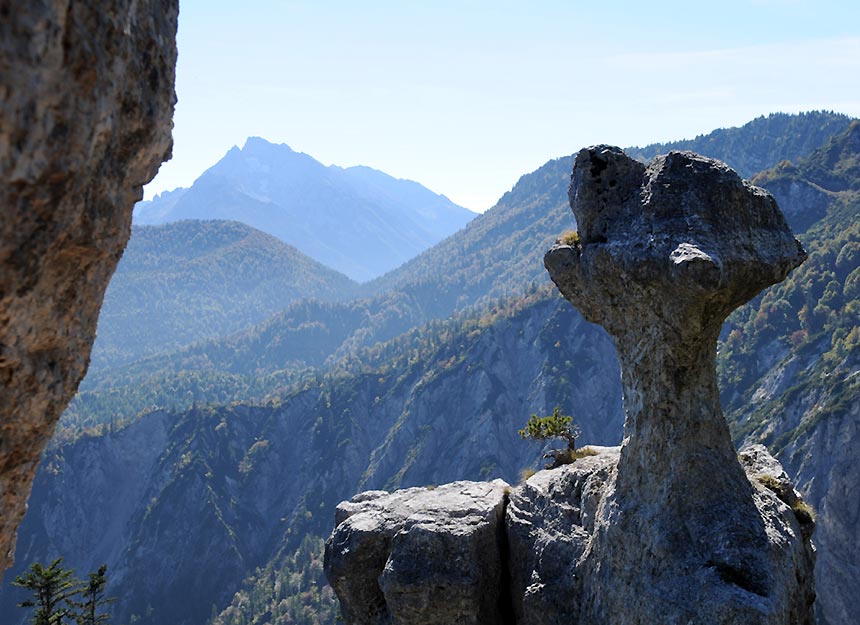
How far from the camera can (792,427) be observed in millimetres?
180500

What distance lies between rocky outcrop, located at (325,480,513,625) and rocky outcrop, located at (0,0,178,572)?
629 inches

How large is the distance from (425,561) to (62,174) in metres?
20.3

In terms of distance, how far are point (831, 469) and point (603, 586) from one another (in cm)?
15323

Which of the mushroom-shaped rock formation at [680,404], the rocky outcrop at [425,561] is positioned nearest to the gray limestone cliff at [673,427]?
the mushroom-shaped rock formation at [680,404]

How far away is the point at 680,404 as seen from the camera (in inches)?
829

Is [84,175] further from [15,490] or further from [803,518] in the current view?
[803,518]

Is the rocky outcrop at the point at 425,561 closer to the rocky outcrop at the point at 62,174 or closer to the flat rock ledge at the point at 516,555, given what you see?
the flat rock ledge at the point at 516,555

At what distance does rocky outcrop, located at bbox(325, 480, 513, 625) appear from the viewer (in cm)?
2514

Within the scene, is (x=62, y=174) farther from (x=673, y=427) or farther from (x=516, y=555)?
(x=516, y=555)

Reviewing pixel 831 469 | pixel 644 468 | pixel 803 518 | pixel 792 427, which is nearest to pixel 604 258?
pixel 644 468

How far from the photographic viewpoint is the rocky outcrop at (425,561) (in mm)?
25141

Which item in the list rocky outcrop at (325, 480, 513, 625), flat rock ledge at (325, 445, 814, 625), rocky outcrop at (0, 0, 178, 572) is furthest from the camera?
rocky outcrop at (325, 480, 513, 625)

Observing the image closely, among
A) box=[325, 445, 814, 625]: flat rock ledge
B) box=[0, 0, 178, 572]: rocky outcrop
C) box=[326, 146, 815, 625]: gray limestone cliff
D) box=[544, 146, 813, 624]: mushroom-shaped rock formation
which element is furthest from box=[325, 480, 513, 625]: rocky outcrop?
box=[0, 0, 178, 572]: rocky outcrop

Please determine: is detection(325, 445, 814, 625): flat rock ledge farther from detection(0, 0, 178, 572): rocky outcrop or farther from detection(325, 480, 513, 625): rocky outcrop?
detection(0, 0, 178, 572): rocky outcrop
